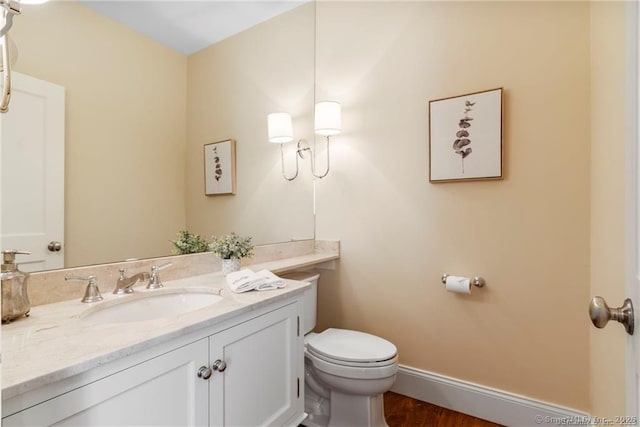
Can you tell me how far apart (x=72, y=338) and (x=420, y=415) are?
176 centimetres

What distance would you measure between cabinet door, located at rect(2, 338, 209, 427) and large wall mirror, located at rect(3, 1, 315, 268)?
624 millimetres

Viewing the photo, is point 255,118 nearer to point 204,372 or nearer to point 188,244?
point 188,244

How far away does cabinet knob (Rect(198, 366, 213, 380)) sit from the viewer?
0.95 meters

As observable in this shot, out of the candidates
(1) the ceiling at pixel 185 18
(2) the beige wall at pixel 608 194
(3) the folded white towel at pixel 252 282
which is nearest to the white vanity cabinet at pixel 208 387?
(3) the folded white towel at pixel 252 282

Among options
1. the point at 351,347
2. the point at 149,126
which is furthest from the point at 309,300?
the point at 149,126

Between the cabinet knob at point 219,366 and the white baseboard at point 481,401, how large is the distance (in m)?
1.36

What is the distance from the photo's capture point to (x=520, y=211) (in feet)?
5.37

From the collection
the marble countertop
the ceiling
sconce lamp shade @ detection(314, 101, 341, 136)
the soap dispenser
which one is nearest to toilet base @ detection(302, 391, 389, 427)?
the marble countertop

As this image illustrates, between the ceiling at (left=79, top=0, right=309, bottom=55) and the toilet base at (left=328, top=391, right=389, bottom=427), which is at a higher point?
the ceiling at (left=79, top=0, right=309, bottom=55)

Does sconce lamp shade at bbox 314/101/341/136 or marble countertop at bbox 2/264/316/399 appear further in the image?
sconce lamp shade at bbox 314/101/341/136

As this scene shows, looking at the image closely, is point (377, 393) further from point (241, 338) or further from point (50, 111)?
point (50, 111)

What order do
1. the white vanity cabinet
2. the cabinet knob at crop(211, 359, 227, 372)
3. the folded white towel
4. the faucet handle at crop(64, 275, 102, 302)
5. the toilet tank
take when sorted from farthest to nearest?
the toilet tank → the folded white towel → the faucet handle at crop(64, 275, 102, 302) → the cabinet knob at crop(211, 359, 227, 372) → the white vanity cabinet

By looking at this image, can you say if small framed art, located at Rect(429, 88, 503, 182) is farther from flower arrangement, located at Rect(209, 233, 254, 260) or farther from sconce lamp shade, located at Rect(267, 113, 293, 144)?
flower arrangement, located at Rect(209, 233, 254, 260)

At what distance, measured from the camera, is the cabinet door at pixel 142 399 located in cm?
68
